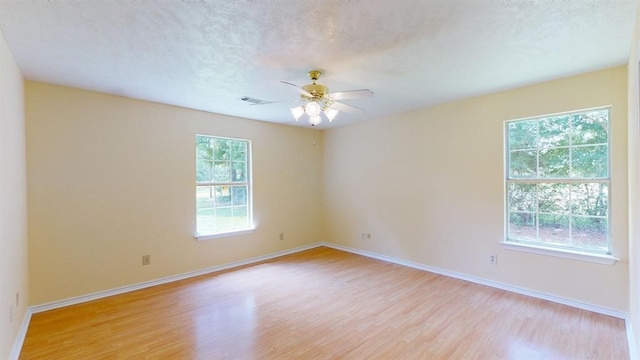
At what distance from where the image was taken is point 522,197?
3400 mm

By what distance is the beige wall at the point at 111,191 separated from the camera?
9.75 ft

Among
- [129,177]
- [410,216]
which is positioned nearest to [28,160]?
[129,177]

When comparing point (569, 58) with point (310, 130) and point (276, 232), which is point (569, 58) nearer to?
point (310, 130)

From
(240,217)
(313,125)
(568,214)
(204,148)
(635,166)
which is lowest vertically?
(240,217)

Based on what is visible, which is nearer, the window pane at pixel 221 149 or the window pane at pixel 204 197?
the window pane at pixel 204 197

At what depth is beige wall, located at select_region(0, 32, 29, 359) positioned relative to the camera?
196cm

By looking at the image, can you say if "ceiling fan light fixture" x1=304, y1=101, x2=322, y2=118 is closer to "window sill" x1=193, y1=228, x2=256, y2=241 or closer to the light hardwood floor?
the light hardwood floor

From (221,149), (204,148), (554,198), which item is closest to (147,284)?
(204,148)

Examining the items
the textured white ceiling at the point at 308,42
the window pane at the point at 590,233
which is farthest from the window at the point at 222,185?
the window pane at the point at 590,233

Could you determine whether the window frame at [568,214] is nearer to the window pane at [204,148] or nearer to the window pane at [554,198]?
the window pane at [554,198]

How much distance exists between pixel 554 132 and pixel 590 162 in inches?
17.8

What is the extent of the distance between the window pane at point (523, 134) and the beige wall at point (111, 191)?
12.0 ft

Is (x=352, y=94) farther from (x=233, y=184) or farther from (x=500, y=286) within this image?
(x=500, y=286)

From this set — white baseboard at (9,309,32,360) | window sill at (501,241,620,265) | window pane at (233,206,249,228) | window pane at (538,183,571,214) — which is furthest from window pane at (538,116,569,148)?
white baseboard at (9,309,32,360)
